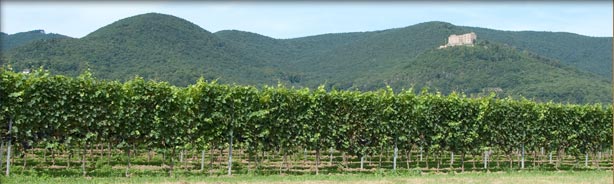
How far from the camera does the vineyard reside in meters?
13.4

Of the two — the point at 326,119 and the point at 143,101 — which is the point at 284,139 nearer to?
the point at 326,119

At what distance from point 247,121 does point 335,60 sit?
101389 millimetres

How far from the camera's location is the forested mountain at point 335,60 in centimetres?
6856

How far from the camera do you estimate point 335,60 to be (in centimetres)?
11625

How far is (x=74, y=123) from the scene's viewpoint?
44.9 ft

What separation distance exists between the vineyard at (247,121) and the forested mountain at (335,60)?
1257 inches

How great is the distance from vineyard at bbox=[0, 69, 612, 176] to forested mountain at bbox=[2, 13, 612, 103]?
31.9m

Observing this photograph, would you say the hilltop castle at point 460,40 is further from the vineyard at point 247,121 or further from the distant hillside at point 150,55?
the vineyard at point 247,121

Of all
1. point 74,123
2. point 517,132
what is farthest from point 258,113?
point 517,132

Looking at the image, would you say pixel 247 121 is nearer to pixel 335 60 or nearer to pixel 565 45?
pixel 335 60

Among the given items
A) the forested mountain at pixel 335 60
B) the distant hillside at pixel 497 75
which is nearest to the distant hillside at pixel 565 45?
the forested mountain at pixel 335 60

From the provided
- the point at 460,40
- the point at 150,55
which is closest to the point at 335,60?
the point at 460,40

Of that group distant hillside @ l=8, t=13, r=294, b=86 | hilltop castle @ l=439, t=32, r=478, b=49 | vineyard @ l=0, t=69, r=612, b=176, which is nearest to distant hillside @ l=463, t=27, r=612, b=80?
hilltop castle @ l=439, t=32, r=478, b=49

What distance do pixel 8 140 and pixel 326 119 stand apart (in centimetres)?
810
